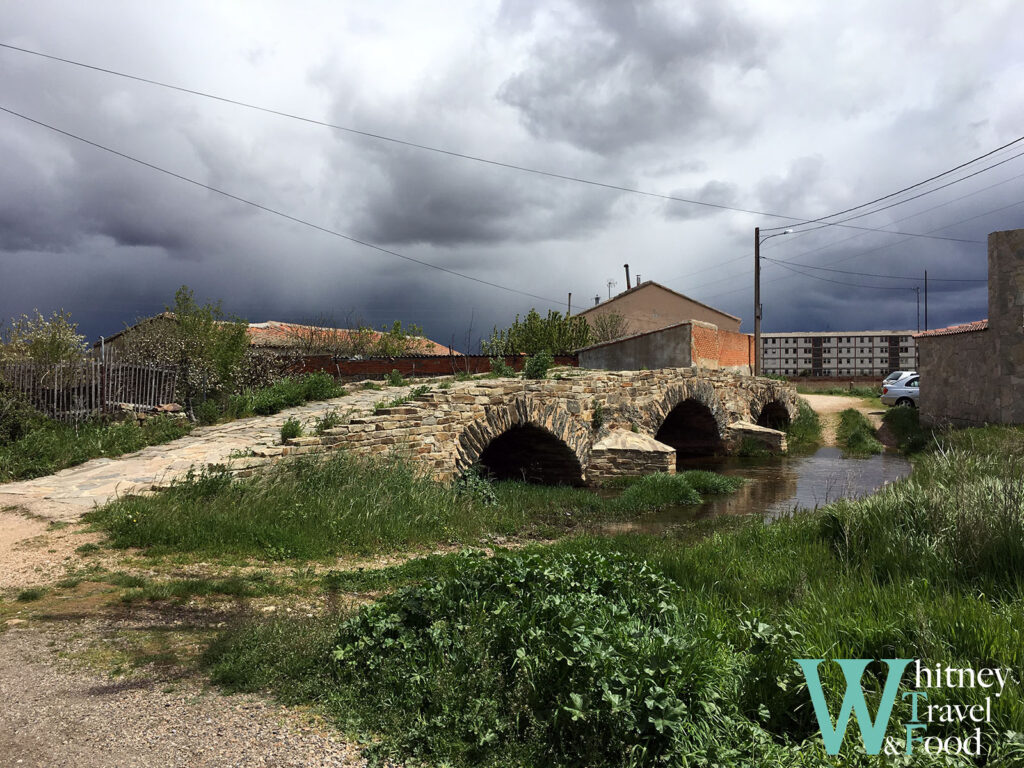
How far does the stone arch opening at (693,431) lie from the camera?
1917cm

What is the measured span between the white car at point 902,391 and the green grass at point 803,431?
12.6ft

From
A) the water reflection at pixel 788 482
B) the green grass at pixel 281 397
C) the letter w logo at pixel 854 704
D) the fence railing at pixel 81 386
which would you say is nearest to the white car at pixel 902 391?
the water reflection at pixel 788 482

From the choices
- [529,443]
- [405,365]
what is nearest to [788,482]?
[529,443]

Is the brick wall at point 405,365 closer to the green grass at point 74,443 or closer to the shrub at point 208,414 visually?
the shrub at point 208,414

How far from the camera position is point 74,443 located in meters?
10.6

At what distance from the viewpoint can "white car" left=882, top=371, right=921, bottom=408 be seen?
81.0 feet

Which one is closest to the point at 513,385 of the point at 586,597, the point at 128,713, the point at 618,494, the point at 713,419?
the point at 618,494

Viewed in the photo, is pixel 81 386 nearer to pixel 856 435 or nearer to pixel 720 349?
pixel 856 435

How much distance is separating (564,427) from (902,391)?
20.0m

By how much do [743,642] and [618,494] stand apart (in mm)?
8473

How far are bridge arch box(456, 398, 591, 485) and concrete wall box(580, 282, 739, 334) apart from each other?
23.6m

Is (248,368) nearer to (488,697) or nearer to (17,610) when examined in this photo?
(17,610)

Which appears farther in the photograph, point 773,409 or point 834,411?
point 834,411

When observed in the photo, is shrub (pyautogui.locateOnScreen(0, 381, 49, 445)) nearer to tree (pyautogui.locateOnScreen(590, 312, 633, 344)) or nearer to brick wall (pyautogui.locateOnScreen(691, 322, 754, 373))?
brick wall (pyautogui.locateOnScreen(691, 322, 754, 373))
